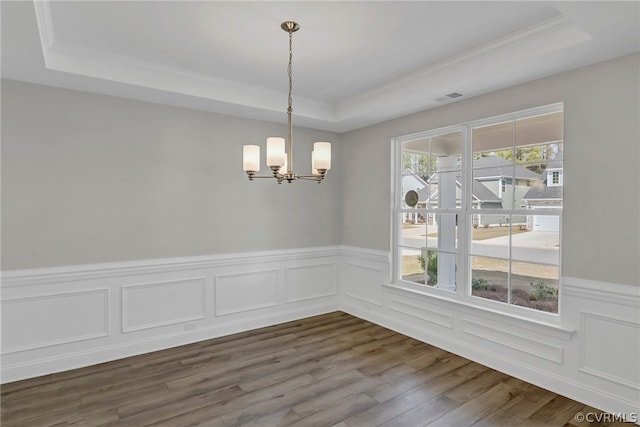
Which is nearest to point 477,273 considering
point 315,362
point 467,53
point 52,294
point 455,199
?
point 455,199

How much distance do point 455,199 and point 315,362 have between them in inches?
88.8

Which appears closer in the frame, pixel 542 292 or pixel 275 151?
pixel 275 151

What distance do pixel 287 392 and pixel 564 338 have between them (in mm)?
2295

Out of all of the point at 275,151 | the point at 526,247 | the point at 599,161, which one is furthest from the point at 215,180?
the point at 599,161

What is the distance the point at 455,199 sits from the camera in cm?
389

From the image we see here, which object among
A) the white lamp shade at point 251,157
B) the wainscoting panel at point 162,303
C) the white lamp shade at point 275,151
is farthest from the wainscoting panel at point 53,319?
the white lamp shade at point 275,151

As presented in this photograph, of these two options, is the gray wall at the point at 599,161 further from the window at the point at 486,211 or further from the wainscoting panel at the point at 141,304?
the wainscoting panel at the point at 141,304

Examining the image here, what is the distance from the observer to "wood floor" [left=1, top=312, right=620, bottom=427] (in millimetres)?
2580

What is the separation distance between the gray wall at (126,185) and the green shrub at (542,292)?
279 cm

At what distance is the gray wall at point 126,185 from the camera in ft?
10.3

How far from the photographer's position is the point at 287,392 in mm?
2943

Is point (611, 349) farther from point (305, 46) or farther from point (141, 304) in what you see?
point (141, 304)

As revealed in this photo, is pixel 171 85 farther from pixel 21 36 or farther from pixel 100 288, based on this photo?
pixel 100 288

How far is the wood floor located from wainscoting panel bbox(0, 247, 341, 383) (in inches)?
6.9
